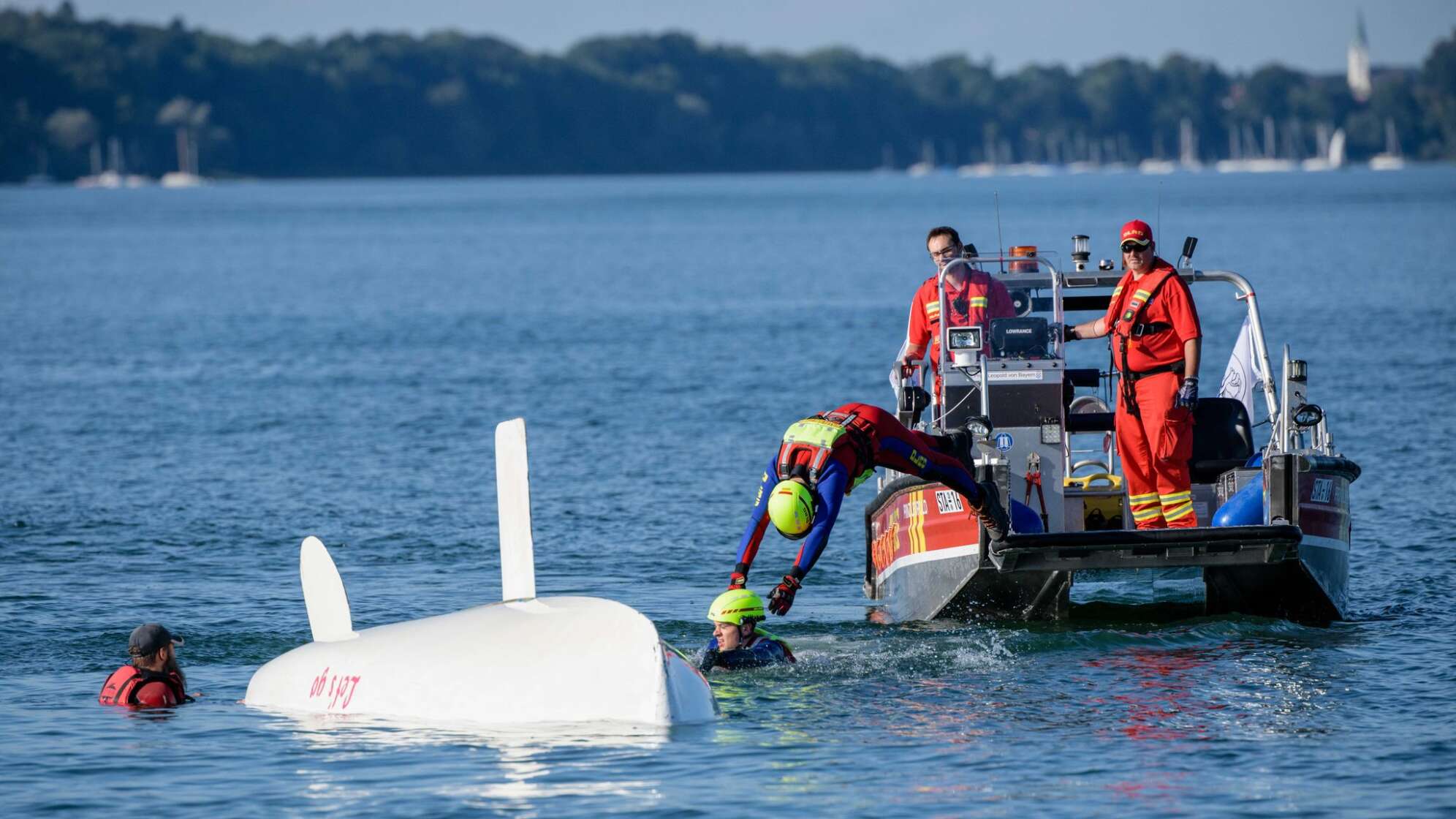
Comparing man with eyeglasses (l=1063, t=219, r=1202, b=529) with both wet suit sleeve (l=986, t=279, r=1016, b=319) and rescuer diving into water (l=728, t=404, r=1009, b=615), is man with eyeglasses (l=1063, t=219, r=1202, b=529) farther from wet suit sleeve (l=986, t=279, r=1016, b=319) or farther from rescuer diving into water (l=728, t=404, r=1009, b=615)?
rescuer diving into water (l=728, t=404, r=1009, b=615)

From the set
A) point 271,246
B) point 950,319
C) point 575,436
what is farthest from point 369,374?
point 271,246

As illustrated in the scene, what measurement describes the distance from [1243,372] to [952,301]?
241cm

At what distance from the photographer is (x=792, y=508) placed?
11797mm

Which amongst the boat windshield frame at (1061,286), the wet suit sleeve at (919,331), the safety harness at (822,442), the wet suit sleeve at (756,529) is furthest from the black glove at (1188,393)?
the wet suit sleeve at (756,529)

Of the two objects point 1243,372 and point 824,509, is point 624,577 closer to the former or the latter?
point 824,509

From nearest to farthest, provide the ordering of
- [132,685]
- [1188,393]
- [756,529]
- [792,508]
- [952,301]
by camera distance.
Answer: [792,508], [132,685], [756,529], [1188,393], [952,301]

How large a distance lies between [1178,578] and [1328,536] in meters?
1.08

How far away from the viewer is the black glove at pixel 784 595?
11.8 metres

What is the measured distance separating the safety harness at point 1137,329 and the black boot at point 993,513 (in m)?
1.43

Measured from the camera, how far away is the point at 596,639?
1091 cm

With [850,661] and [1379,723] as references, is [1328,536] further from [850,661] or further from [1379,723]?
[850,661]

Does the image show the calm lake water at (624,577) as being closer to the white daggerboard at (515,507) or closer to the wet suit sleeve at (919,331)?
the white daggerboard at (515,507)

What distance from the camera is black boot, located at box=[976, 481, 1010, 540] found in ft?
40.7

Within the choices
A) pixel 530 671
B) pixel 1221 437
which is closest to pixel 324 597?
pixel 530 671
